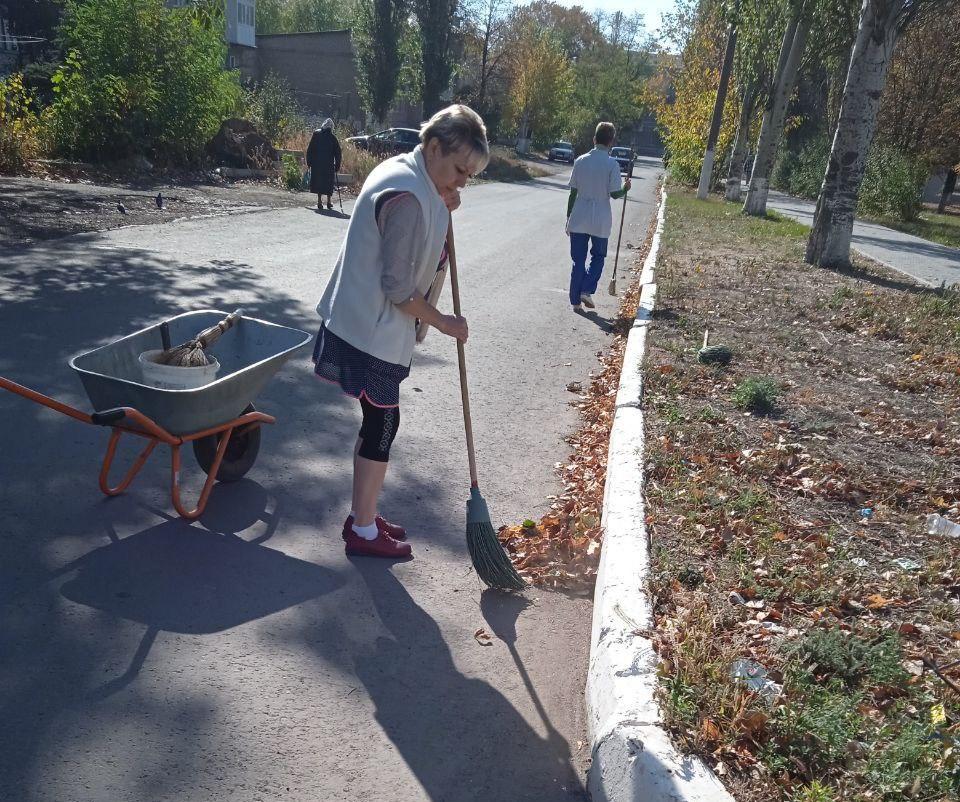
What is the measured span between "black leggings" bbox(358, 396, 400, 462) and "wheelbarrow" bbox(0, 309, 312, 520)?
641 millimetres

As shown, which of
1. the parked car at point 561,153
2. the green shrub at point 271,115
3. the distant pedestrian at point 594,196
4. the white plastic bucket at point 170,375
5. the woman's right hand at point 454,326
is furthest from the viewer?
the parked car at point 561,153

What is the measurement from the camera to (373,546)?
434cm

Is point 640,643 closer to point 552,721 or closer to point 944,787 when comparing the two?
point 552,721

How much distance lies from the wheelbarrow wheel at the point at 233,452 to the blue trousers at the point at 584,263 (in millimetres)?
6324

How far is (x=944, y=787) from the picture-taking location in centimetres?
269

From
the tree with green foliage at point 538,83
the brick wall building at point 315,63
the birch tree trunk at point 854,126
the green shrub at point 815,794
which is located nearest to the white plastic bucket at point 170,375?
the green shrub at point 815,794

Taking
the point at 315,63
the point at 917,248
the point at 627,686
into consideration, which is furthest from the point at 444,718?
the point at 315,63

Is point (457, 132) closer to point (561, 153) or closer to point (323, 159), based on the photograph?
point (323, 159)

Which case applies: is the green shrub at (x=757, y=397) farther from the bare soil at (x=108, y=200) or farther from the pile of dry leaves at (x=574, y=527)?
the bare soil at (x=108, y=200)

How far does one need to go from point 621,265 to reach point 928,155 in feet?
81.1

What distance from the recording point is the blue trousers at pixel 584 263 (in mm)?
10688

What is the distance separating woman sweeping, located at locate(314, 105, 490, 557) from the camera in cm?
375

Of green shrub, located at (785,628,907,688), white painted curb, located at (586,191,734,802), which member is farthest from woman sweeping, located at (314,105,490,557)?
green shrub, located at (785,628,907,688)

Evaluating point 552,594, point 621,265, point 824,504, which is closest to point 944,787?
point 552,594
